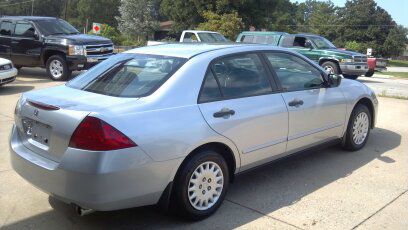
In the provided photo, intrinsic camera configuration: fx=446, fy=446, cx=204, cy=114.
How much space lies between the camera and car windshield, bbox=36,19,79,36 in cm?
1367

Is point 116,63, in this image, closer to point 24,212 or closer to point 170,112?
point 170,112

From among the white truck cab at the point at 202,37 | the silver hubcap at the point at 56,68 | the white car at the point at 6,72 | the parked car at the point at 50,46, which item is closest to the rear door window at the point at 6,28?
the parked car at the point at 50,46

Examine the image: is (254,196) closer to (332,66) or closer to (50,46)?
(50,46)

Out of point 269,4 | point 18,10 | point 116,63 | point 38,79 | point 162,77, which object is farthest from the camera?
point 18,10

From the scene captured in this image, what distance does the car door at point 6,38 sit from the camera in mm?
14094

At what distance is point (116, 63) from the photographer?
4.50 metres

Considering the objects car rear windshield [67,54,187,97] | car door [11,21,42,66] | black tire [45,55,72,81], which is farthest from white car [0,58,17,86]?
car rear windshield [67,54,187,97]

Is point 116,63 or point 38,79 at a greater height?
point 116,63

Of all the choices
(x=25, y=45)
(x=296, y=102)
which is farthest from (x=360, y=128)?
(x=25, y=45)

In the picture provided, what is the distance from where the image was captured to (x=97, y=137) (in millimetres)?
3283

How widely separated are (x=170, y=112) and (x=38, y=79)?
11.1 metres

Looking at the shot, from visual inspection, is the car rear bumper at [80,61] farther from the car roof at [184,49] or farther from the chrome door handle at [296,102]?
the chrome door handle at [296,102]

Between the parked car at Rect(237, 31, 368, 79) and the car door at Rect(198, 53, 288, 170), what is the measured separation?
12.4 m

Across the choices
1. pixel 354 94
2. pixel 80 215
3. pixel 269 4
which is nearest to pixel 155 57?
pixel 80 215
